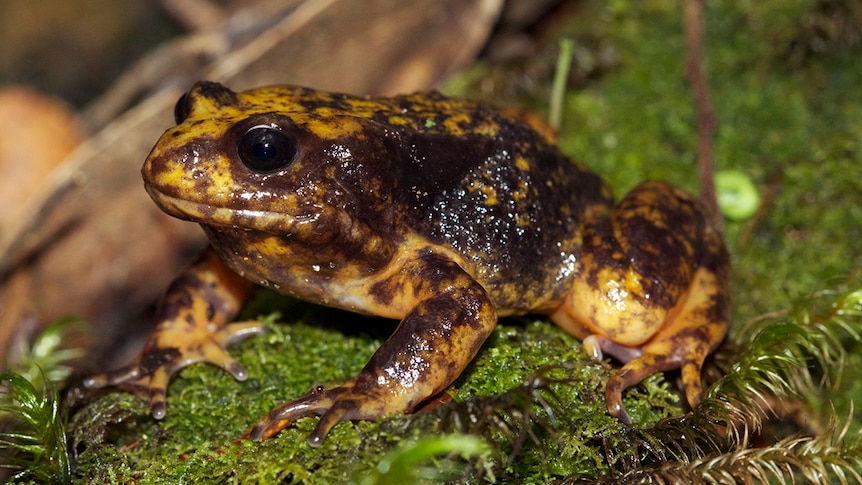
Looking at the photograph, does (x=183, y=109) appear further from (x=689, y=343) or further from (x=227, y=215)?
(x=689, y=343)

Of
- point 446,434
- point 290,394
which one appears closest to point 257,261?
point 290,394

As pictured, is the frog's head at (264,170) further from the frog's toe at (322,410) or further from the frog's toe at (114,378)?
the frog's toe at (114,378)

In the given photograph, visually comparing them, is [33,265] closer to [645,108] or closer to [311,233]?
[311,233]

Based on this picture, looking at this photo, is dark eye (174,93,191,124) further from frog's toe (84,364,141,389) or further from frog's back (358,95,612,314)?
frog's toe (84,364,141,389)

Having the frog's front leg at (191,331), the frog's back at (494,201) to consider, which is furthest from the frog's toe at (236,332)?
the frog's back at (494,201)

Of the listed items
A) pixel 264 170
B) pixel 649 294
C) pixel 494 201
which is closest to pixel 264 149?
pixel 264 170

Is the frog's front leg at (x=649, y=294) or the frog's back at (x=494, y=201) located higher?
the frog's back at (x=494, y=201)
